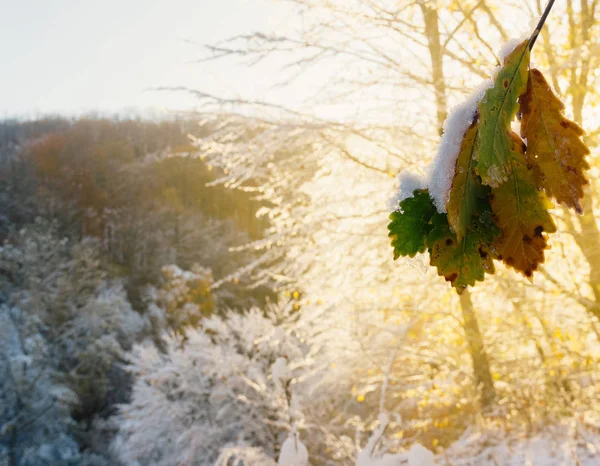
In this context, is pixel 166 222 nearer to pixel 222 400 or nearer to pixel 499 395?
pixel 222 400

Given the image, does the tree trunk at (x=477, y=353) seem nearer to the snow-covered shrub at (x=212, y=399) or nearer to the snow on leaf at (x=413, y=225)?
the snow on leaf at (x=413, y=225)

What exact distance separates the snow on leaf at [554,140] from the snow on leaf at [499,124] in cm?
2

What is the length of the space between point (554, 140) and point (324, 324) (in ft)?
13.7

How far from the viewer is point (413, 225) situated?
392 mm

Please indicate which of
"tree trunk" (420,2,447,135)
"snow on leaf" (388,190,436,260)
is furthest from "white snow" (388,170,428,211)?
"tree trunk" (420,2,447,135)

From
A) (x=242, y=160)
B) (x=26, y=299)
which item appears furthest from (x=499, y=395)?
(x=26, y=299)

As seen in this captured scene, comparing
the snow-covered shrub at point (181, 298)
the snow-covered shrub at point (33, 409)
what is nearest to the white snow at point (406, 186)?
the snow-covered shrub at point (33, 409)

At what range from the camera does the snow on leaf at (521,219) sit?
0.34 metres

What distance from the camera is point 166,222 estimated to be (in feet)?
107

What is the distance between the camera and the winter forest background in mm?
3139

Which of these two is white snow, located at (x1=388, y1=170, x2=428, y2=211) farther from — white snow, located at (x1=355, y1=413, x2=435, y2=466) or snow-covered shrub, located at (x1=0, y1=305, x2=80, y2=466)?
snow-covered shrub, located at (x1=0, y1=305, x2=80, y2=466)

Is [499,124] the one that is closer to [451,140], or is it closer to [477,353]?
[451,140]

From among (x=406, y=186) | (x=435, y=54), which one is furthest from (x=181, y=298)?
(x=406, y=186)

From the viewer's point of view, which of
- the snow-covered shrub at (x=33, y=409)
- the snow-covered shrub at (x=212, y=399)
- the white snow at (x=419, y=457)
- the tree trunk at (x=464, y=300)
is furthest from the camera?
the snow-covered shrub at (x=33, y=409)
